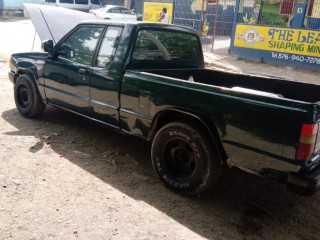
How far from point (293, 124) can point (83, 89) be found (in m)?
2.75

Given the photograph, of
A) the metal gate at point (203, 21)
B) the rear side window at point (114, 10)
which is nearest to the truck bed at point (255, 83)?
the metal gate at point (203, 21)

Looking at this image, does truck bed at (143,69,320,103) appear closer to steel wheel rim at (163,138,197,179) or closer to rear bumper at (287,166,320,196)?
steel wheel rim at (163,138,197,179)

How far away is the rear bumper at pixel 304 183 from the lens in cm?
282

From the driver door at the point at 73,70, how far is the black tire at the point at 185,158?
1376 mm

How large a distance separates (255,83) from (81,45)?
7.75 feet

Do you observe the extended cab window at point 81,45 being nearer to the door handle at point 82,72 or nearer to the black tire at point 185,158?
the door handle at point 82,72

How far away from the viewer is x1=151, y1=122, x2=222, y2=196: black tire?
335 centimetres

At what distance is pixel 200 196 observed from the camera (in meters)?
3.65

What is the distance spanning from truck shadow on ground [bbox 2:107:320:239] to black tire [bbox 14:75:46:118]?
0.37 metres

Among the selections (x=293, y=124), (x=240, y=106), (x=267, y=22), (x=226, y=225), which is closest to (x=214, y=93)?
(x=240, y=106)

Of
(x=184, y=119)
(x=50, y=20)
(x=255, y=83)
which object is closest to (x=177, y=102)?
(x=184, y=119)

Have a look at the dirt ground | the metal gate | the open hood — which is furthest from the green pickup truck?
the metal gate

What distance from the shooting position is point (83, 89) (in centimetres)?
452

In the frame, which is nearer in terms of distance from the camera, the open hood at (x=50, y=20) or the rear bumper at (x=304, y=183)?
the rear bumper at (x=304, y=183)
